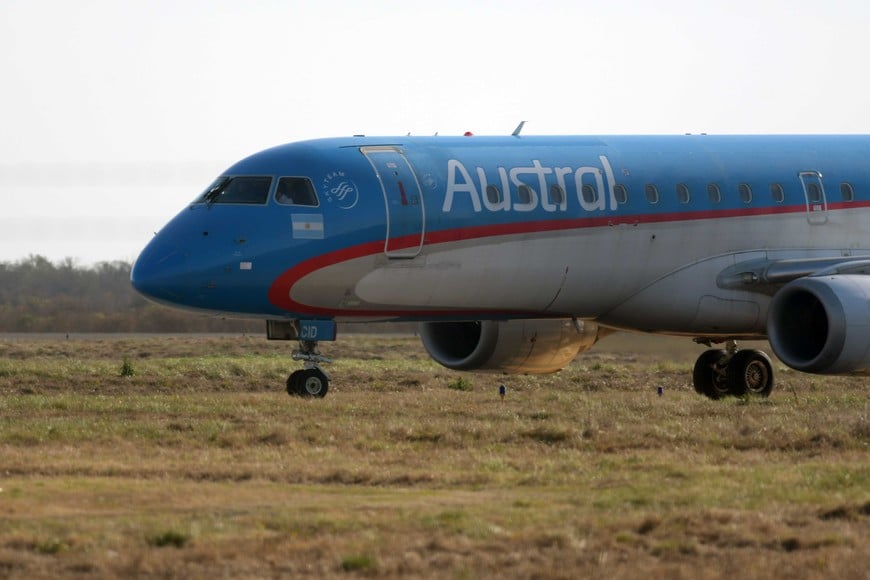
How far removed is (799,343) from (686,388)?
28.4 feet

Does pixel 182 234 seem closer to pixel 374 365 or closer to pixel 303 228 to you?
pixel 303 228

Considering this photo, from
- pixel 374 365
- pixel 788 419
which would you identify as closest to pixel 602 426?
pixel 788 419

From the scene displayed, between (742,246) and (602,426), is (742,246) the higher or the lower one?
the higher one

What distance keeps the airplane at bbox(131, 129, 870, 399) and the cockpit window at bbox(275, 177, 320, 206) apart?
3cm

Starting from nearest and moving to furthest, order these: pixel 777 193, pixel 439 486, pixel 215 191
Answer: pixel 439 486 → pixel 215 191 → pixel 777 193

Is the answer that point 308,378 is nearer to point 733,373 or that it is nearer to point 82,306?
point 733,373

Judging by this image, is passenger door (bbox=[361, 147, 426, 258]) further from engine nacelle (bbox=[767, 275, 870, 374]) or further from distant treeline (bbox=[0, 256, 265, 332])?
distant treeline (bbox=[0, 256, 265, 332])

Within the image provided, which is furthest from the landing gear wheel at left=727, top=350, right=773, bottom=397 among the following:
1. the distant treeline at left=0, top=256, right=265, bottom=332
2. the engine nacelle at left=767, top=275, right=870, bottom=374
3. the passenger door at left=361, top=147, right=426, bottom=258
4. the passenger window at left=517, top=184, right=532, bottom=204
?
the distant treeline at left=0, top=256, right=265, bottom=332

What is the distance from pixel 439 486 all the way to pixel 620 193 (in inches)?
395

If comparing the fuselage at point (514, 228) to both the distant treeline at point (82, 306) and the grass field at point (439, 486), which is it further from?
the distant treeline at point (82, 306)

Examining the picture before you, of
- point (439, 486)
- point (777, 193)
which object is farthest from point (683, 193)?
point (439, 486)

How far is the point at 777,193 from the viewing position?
27.0 metres

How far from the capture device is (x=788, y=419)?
23297 mm

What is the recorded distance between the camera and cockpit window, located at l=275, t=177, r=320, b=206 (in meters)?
23.5
